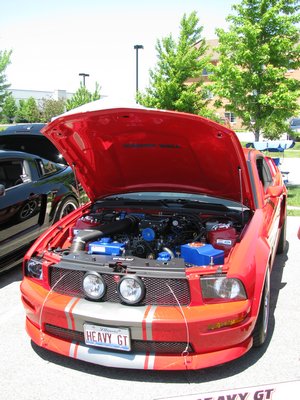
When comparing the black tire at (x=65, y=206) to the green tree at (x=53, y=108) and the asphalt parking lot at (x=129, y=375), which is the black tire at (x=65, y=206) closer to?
the asphalt parking lot at (x=129, y=375)

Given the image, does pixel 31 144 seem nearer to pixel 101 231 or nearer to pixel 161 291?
pixel 101 231

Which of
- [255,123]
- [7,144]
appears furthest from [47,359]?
[255,123]

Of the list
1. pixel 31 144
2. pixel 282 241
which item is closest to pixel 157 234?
pixel 282 241

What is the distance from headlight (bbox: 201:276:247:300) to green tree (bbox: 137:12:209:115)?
12311 millimetres

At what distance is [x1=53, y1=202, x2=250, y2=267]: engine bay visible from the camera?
3.28 meters

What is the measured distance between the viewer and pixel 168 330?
8.66 feet

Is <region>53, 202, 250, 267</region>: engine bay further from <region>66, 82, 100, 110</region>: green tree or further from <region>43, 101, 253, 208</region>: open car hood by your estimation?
<region>66, 82, 100, 110</region>: green tree

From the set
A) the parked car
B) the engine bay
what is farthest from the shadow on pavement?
the parked car

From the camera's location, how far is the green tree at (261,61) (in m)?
10.1

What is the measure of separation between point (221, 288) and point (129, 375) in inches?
36.4

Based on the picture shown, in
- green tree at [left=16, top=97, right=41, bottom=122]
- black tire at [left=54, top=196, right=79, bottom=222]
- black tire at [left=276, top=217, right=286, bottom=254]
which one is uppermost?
green tree at [left=16, top=97, right=41, bottom=122]

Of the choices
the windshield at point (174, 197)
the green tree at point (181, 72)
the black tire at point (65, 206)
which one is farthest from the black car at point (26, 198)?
the green tree at point (181, 72)

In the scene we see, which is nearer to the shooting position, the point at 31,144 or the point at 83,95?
the point at 31,144

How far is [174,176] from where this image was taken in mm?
4273
